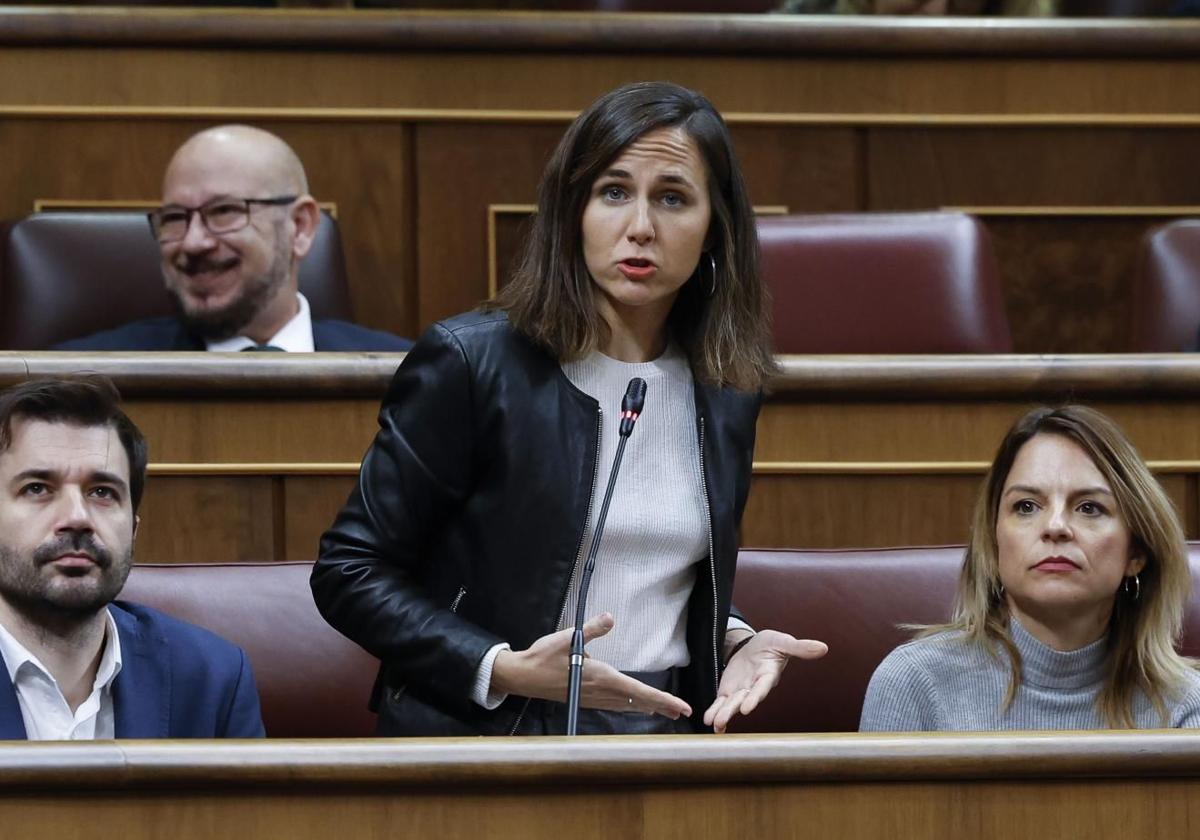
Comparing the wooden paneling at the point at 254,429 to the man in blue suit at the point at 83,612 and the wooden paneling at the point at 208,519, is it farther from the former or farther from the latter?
the man in blue suit at the point at 83,612

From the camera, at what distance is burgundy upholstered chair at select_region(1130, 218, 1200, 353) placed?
1.22 m

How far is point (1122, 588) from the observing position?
88 centimetres

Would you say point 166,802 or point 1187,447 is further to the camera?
point 1187,447

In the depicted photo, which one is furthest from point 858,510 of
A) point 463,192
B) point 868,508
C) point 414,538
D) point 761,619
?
point 463,192

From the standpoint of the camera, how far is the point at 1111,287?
A: 1.37m

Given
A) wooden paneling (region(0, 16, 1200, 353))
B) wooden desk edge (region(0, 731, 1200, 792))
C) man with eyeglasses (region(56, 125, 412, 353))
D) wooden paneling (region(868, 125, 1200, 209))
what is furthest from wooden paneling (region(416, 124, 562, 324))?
wooden desk edge (region(0, 731, 1200, 792))

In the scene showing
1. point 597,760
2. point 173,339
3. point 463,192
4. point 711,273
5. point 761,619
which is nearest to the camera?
point 597,760

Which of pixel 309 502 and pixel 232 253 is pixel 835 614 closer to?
pixel 309 502

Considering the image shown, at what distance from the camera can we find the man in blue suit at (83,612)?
0.79 m

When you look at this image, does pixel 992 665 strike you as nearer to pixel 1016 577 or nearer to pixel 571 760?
pixel 1016 577

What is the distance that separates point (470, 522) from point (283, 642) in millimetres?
182

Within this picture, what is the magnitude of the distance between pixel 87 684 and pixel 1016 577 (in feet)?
1.33

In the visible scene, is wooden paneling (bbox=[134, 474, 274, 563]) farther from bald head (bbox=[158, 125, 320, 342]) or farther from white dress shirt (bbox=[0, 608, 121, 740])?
bald head (bbox=[158, 125, 320, 342])

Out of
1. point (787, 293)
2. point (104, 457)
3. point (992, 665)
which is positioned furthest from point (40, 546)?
point (787, 293)
